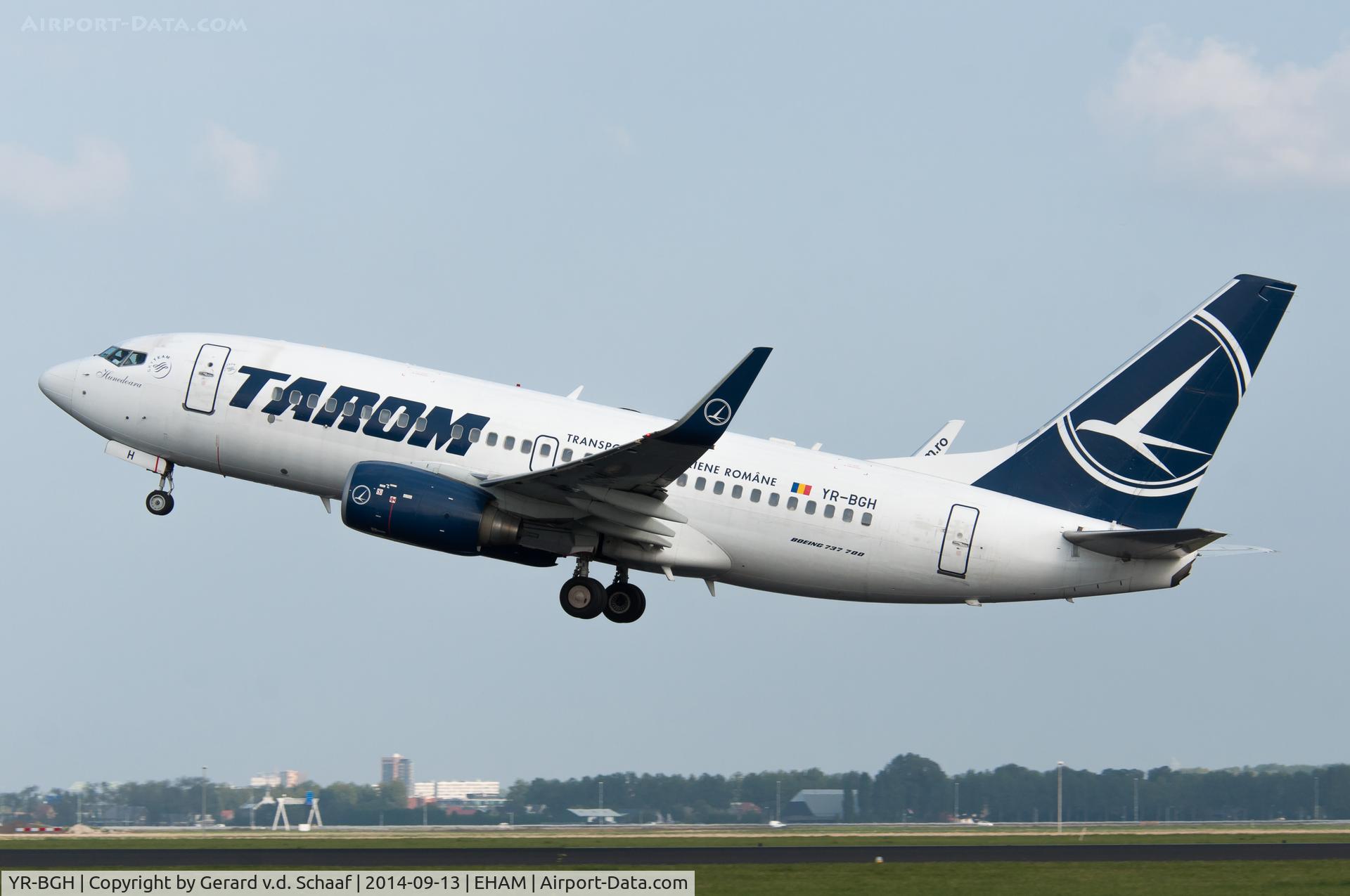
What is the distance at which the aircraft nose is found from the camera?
41938 mm

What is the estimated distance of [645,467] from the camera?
35000 mm

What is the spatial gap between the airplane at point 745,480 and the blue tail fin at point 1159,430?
48 mm

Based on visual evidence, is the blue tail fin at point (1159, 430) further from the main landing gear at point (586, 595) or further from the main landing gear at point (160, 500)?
the main landing gear at point (160, 500)

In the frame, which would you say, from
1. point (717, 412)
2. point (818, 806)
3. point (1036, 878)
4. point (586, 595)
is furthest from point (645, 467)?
point (818, 806)

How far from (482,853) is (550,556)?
8.35m

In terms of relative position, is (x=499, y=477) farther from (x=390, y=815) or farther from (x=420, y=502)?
(x=390, y=815)

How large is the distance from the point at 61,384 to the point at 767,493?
19415 mm

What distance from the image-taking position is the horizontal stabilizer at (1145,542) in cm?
3453

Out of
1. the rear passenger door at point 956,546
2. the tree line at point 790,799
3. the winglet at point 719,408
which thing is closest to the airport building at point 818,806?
the tree line at point 790,799

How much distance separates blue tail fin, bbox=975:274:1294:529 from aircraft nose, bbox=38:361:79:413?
937 inches

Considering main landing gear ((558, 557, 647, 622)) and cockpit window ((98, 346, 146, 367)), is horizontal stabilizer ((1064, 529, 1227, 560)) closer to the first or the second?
main landing gear ((558, 557, 647, 622))

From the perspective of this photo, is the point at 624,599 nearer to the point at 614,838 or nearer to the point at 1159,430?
the point at 614,838

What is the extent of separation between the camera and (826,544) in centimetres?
3703

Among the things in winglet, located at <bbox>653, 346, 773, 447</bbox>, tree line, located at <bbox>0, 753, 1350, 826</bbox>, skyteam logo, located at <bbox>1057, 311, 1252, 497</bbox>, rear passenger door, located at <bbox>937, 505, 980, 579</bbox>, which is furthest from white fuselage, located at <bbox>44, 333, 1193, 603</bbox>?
tree line, located at <bbox>0, 753, 1350, 826</bbox>
